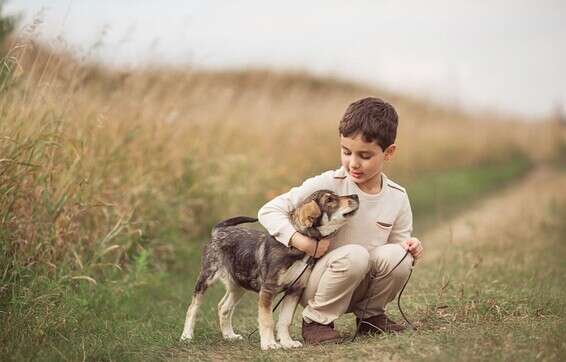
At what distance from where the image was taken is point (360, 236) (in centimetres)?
435

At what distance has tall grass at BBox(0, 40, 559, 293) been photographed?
200 inches

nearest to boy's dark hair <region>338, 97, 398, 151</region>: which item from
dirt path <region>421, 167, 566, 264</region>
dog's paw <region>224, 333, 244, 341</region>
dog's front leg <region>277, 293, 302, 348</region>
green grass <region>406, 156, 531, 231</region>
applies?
dog's front leg <region>277, 293, 302, 348</region>

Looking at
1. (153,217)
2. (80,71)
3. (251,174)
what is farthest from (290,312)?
(251,174)

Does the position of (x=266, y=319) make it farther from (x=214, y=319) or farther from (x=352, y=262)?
(x=214, y=319)

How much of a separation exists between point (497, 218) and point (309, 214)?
642 centimetres

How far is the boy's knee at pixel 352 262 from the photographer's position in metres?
4.11

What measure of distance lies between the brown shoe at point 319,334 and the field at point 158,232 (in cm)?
15

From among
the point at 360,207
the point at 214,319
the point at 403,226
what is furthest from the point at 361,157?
the point at 214,319

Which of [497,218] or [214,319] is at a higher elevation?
[497,218]

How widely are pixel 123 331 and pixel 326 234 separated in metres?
1.57

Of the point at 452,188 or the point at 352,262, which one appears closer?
the point at 352,262

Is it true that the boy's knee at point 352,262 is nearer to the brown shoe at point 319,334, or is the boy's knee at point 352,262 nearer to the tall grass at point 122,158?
the brown shoe at point 319,334

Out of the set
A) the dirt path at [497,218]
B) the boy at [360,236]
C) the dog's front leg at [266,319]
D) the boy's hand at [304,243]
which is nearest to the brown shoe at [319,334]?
the boy at [360,236]

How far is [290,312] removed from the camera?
4.23 meters
